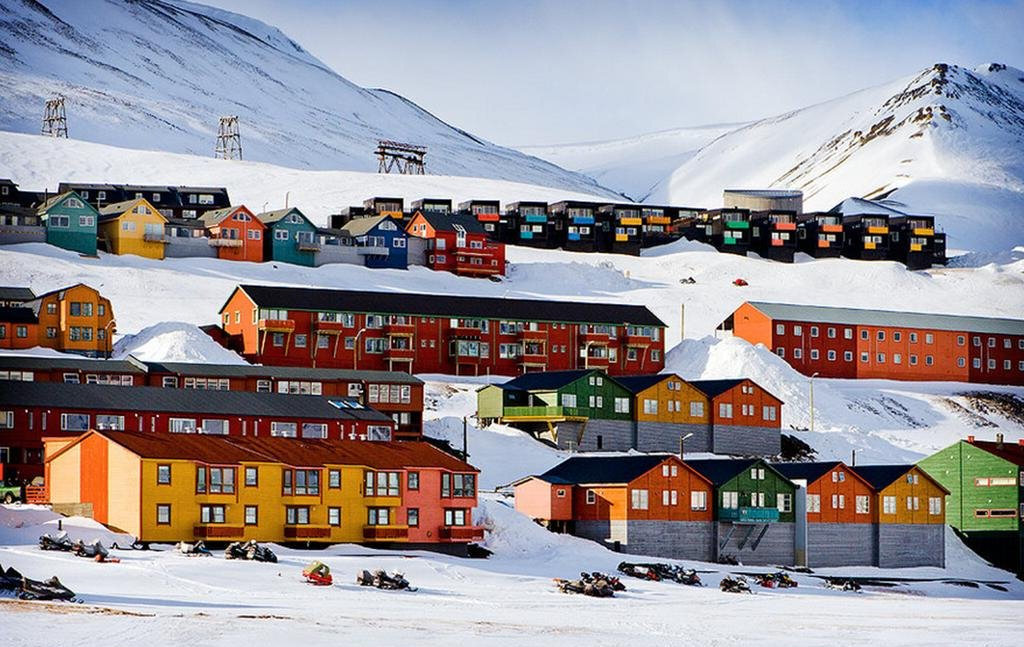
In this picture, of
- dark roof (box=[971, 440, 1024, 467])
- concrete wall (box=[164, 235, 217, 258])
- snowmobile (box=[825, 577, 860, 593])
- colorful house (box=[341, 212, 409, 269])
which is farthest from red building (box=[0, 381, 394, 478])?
colorful house (box=[341, 212, 409, 269])

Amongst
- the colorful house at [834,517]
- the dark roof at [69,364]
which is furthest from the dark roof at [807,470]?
the dark roof at [69,364]

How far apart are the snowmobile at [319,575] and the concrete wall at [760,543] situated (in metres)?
27.0

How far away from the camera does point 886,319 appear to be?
131m

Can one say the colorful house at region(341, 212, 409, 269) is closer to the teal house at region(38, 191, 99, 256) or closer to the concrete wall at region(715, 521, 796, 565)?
the teal house at region(38, 191, 99, 256)

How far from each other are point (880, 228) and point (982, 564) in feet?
288

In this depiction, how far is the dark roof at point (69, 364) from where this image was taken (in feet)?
306

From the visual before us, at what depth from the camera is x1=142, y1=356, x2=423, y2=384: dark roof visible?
95.9m

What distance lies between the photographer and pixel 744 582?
70.7 meters

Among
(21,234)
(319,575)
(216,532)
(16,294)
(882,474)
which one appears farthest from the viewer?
(21,234)

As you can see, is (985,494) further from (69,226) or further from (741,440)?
(69,226)

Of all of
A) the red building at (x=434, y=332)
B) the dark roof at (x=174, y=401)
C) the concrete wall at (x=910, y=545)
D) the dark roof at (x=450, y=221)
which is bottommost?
the concrete wall at (x=910, y=545)

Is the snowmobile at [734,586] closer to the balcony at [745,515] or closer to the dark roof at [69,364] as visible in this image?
the balcony at [745,515]

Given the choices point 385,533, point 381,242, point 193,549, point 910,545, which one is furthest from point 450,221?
point 193,549

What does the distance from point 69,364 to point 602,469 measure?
29.0 m
